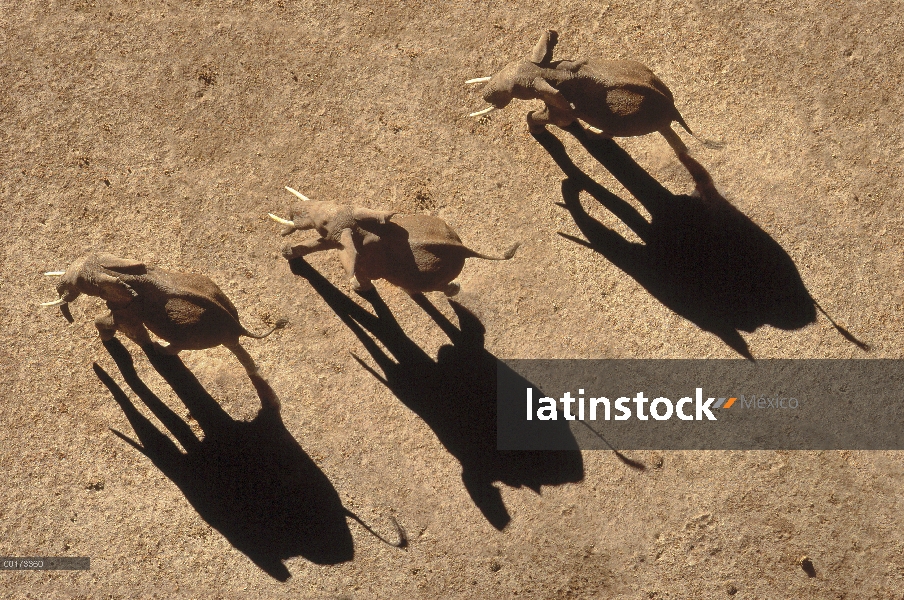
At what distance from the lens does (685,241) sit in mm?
9812

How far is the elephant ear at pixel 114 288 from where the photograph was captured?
8094 millimetres

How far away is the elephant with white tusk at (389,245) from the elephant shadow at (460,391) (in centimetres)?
118

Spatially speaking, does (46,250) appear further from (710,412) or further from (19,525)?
(710,412)

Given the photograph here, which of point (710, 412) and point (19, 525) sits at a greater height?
point (710, 412)

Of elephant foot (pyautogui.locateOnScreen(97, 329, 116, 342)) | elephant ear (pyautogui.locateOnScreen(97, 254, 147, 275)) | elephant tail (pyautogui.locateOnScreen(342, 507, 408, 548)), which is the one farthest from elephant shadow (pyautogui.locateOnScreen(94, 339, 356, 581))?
elephant ear (pyautogui.locateOnScreen(97, 254, 147, 275))

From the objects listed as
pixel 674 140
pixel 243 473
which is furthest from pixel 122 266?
pixel 674 140

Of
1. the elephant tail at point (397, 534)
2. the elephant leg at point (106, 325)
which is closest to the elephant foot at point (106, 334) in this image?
the elephant leg at point (106, 325)

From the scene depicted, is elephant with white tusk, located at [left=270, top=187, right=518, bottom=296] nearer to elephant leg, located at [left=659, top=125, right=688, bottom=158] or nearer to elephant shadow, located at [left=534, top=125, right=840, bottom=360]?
elephant shadow, located at [left=534, top=125, right=840, bottom=360]

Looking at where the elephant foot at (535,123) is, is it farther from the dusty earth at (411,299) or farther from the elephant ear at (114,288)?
the elephant ear at (114,288)

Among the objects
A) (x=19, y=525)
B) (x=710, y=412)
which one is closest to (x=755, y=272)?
(x=710, y=412)

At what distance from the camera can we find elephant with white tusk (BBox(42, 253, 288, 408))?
814 centimetres

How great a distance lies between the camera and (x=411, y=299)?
9.70 metres

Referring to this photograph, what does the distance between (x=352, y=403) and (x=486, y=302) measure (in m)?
2.16

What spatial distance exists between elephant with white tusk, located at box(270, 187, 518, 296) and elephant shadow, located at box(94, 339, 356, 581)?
2.56 m
